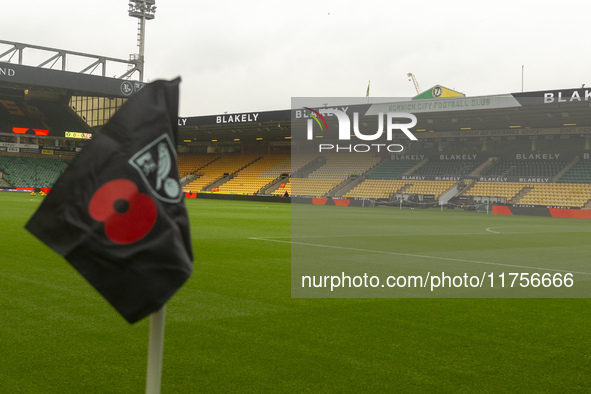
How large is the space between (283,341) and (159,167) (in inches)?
144

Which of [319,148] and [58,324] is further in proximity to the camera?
[319,148]

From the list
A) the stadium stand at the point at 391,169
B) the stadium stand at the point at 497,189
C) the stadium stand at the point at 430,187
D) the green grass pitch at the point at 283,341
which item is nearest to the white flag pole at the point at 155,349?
the green grass pitch at the point at 283,341

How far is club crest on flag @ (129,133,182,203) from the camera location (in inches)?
82.9

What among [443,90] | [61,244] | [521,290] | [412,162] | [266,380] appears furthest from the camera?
[443,90]

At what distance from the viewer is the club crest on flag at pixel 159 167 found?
211cm

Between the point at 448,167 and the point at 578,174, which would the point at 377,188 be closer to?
the point at 448,167

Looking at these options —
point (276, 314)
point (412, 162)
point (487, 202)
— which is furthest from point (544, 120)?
point (276, 314)

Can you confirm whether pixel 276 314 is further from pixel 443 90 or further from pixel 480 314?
pixel 443 90

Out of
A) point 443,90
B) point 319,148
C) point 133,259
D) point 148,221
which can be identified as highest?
point 443,90

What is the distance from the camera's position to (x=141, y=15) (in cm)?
5522

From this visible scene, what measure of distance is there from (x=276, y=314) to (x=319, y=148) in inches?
1945

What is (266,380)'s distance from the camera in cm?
436

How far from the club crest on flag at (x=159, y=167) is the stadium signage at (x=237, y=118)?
1827 inches

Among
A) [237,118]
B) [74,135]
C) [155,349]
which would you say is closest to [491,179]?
[237,118]
